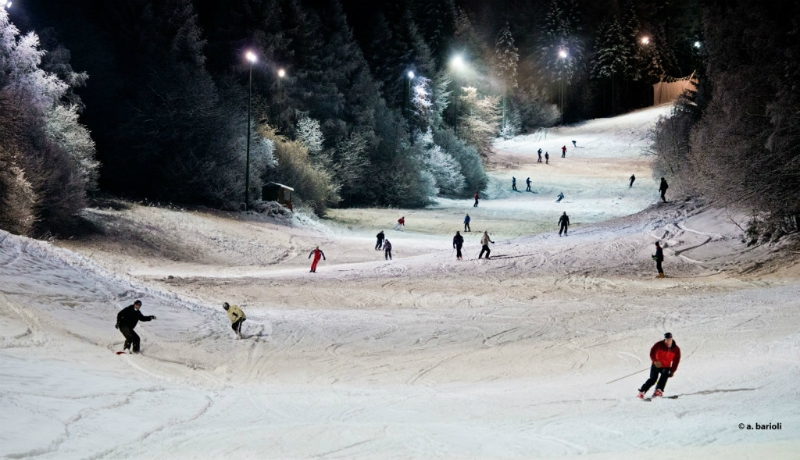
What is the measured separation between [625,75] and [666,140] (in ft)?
185

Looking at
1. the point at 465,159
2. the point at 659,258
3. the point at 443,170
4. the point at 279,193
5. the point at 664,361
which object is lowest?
the point at 664,361

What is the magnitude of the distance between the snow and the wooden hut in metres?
13.4

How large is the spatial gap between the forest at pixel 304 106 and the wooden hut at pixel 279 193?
2.90 feet

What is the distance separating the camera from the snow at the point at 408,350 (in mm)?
9859

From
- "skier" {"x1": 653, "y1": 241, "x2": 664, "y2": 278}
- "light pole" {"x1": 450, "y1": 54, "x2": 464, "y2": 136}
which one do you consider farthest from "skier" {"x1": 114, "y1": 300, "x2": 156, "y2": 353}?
"light pole" {"x1": 450, "y1": 54, "x2": 464, "y2": 136}

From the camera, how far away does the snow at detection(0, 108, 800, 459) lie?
9.86 meters

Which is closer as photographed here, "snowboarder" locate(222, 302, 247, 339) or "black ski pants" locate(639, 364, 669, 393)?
"black ski pants" locate(639, 364, 669, 393)

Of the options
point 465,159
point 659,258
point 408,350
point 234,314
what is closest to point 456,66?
point 465,159

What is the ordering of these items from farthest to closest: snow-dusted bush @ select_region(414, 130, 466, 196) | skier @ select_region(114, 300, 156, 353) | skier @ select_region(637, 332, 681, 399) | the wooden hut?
snow-dusted bush @ select_region(414, 130, 466, 196) → the wooden hut → skier @ select_region(114, 300, 156, 353) → skier @ select_region(637, 332, 681, 399)

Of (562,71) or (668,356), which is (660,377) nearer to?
(668,356)

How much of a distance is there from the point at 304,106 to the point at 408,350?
4623 cm

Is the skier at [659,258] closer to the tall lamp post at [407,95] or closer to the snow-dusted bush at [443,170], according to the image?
the snow-dusted bush at [443,170]

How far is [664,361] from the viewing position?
11.9 metres

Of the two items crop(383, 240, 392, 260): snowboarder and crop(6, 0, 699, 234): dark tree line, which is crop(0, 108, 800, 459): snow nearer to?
crop(383, 240, 392, 260): snowboarder
